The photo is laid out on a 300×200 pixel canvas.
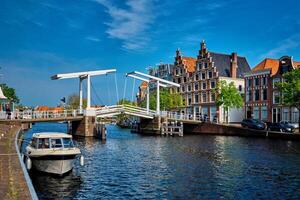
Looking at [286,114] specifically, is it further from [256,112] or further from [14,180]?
[14,180]

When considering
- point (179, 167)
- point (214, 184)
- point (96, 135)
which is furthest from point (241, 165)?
point (96, 135)

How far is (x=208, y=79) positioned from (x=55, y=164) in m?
56.7

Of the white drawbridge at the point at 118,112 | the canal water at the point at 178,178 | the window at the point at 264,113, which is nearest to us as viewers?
the canal water at the point at 178,178

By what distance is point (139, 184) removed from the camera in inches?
775

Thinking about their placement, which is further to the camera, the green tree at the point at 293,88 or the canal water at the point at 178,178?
the green tree at the point at 293,88

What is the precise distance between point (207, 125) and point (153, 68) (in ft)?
141

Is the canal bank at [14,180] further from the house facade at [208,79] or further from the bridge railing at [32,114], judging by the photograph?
the house facade at [208,79]

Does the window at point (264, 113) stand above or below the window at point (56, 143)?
above

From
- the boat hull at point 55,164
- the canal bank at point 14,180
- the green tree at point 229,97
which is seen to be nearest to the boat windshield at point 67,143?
the boat hull at point 55,164

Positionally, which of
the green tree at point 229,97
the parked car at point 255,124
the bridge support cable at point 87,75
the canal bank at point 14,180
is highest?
the bridge support cable at point 87,75

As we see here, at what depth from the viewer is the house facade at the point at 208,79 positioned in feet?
241

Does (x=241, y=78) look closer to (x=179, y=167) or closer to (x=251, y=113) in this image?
(x=251, y=113)

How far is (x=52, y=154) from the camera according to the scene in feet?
70.5

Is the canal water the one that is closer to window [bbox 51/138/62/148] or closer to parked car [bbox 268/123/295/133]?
window [bbox 51/138/62/148]
